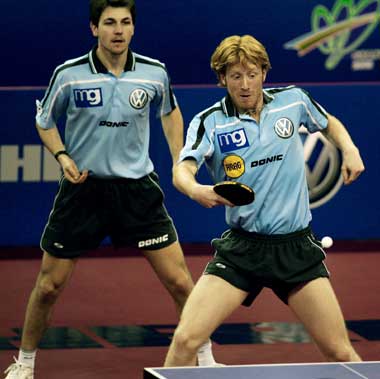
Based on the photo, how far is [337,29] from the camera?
13.7m

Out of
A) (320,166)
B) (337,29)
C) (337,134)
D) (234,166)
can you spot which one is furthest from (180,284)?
(337,29)

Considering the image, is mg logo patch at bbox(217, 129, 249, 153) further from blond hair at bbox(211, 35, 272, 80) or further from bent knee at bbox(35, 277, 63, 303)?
bent knee at bbox(35, 277, 63, 303)

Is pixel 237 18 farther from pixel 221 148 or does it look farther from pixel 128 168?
pixel 221 148

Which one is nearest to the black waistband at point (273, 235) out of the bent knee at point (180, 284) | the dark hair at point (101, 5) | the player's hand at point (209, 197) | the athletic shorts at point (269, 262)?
the athletic shorts at point (269, 262)

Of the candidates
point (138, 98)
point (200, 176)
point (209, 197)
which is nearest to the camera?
point (209, 197)

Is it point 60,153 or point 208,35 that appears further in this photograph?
point 208,35

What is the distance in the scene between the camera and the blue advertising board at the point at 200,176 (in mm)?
11812

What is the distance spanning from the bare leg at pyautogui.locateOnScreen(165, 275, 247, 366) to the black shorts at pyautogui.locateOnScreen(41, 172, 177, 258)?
141 centimetres

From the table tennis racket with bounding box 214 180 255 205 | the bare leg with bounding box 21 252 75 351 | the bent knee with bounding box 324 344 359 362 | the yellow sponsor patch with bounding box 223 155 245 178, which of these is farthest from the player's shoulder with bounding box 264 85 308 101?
the bare leg with bounding box 21 252 75 351

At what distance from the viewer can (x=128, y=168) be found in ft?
27.1

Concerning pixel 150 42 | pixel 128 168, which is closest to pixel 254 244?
pixel 128 168

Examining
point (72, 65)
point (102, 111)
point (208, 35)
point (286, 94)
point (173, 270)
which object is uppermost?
point (286, 94)

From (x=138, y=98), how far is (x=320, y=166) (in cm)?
415

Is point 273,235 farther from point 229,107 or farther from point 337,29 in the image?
point 337,29
